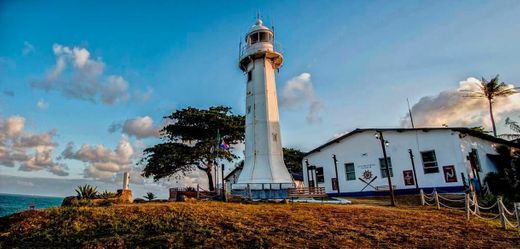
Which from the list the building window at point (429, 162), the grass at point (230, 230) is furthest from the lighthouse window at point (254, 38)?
the grass at point (230, 230)

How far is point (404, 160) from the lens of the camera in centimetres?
2406

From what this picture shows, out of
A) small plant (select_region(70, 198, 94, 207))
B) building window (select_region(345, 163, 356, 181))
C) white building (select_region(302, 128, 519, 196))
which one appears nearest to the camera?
small plant (select_region(70, 198, 94, 207))

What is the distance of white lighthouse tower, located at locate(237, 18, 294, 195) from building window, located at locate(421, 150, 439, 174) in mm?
10565

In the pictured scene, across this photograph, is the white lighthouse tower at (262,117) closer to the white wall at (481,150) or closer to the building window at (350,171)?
the building window at (350,171)

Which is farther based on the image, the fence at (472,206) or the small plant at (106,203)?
the small plant at (106,203)

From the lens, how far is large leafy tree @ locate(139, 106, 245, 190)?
28516 millimetres

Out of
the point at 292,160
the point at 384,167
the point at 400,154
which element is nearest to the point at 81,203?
the point at 384,167

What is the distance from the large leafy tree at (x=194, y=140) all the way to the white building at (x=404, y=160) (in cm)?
873

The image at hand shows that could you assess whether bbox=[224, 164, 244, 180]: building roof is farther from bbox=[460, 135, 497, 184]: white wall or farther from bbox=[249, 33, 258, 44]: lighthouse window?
bbox=[460, 135, 497, 184]: white wall

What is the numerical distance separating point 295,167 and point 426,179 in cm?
2062

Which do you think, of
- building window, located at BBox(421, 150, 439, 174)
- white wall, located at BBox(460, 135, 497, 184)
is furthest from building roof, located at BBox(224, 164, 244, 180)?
white wall, located at BBox(460, 135, 497, 184)

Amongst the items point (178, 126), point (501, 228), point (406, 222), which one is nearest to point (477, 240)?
point (406, 222)

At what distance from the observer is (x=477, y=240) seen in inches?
332

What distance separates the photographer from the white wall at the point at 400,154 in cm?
2236
